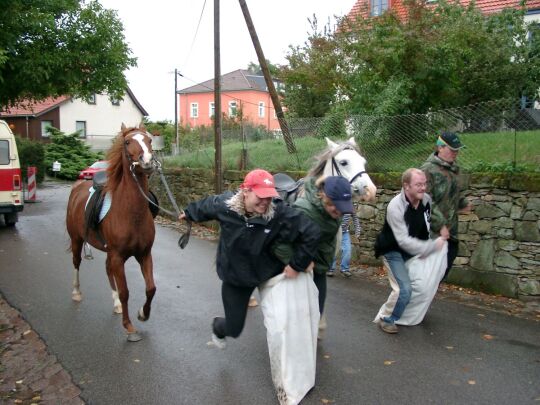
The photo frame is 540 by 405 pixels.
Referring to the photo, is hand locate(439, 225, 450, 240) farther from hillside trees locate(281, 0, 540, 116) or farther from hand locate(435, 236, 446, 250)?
hillside trees locate(281, 0, 540, 116)

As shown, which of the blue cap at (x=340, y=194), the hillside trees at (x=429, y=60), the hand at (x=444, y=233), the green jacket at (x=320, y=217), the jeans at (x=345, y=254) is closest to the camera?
the blue cap at (x=340, y=194)

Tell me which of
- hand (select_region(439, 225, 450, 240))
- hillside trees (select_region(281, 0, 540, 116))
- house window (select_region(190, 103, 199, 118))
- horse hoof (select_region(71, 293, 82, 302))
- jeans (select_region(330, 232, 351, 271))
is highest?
house window (select_region(190, 103, 199, 118))

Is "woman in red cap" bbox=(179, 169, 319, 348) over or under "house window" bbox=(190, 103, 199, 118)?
under

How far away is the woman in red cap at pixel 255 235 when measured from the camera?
3703 mm

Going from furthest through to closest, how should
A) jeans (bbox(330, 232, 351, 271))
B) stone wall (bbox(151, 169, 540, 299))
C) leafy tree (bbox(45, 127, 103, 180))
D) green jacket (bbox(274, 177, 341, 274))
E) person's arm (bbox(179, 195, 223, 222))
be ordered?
leafy tree (bbox(45, 127, 103, 180)) < jeans (bbox(330, 232, 351, 271)) < stone wall (bbox(151, 169, 540, 299)) < green jacket (bbox(274, 177, 341, 274)) < person's arm (bbox(179, 195, 223, 222))

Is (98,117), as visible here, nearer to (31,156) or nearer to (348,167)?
(31,156)

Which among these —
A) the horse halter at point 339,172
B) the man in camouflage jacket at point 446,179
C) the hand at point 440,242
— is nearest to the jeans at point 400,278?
the hand at point 440,242

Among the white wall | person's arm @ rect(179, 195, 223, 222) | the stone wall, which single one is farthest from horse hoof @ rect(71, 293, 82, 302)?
the white wall

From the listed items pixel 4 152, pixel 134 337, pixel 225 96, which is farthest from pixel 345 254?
pixel 225 96

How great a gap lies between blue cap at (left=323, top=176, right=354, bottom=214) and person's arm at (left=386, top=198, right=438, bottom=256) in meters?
1.24

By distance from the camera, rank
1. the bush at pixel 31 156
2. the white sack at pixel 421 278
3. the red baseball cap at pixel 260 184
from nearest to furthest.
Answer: the red baseball cap at pixel 260 184 → the white sack at pixel 421 278 → the bush at pixel 31 156

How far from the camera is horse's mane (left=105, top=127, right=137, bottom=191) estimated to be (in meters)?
5.32

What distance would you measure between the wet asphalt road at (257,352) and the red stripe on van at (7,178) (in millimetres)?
5911

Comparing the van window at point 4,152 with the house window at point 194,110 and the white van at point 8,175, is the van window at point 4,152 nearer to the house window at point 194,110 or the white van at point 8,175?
the white van at point 8,175
